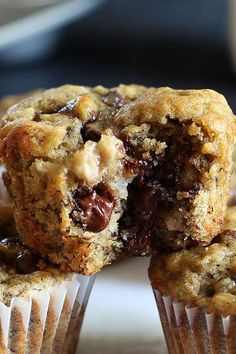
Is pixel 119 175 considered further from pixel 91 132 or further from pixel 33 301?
pixel 33 301

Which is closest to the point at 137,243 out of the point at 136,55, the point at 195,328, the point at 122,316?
the point at 195,328

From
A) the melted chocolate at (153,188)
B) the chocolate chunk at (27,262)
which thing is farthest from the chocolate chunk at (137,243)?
the chocolate chunk at (27,262)

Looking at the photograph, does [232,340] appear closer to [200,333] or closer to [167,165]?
[200,333]

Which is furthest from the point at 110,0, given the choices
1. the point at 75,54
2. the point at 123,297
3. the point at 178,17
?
the point at 123,297

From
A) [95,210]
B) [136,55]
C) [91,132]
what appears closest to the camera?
[95,210]

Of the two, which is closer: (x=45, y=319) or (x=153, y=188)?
(x=153, y=188)

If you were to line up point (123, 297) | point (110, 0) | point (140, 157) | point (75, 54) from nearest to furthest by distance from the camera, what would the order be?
point (140, 157) → point (123, 297) → point (75, 54) → point (110, 0)

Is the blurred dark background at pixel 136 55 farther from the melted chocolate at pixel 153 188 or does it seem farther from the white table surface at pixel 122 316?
the melted chocolate at pixel 153 188
